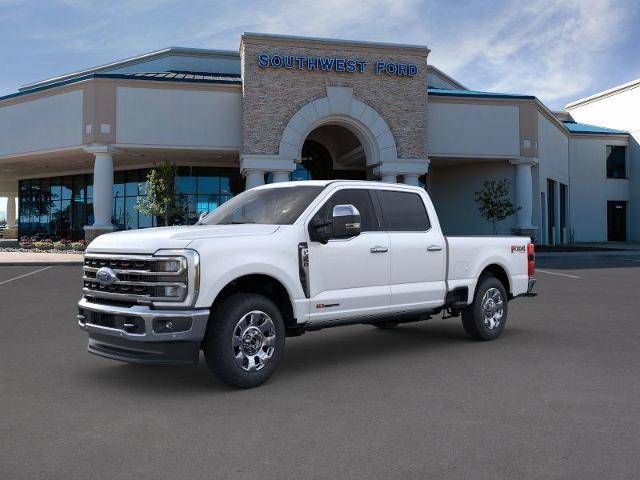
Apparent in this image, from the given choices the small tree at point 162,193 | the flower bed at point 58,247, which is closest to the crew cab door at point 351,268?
the small tree at point 162,193

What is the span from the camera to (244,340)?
235 inches

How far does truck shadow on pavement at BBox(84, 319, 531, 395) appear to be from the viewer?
6203 mm

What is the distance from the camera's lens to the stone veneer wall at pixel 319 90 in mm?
29297

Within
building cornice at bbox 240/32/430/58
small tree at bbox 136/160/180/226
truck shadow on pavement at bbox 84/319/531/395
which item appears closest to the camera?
truck shadow on pavement at bbox 84/319/531/395

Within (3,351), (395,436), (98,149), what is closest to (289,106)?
(98,149)

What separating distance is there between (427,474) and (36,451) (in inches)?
104

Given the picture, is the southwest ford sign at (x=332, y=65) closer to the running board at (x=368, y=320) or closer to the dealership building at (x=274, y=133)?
the dealership building at (x=274, y=133)

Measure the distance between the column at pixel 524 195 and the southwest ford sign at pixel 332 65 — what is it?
8326mm

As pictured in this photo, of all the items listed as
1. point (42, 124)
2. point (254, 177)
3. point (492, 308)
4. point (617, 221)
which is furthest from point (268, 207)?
point (617, 221)

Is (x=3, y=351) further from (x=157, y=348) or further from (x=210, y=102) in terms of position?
Result: (x=210, y=102)

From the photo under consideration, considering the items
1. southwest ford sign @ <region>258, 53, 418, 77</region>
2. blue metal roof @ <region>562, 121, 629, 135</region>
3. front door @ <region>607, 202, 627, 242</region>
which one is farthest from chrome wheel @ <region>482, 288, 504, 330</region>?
front door @ <region>607, 202, 627, 242</region>

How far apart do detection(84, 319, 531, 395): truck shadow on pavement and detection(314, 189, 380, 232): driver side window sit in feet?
5.17

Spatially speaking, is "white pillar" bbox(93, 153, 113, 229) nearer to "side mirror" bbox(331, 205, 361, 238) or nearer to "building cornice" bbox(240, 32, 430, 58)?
"building cornice" bbox(240, 32, 430, 58)

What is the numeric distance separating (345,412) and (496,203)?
1153 inches
